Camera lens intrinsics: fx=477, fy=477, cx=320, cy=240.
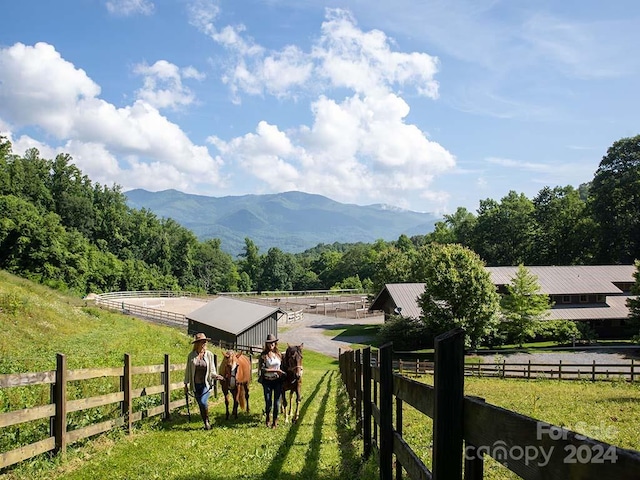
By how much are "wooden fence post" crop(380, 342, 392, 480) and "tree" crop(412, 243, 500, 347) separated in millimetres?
32609

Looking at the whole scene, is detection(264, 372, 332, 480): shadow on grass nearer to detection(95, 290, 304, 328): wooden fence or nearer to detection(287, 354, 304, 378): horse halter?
detection(287, 354, 304, 378): horse halter

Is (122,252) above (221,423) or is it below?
above

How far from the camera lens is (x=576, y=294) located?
159ft

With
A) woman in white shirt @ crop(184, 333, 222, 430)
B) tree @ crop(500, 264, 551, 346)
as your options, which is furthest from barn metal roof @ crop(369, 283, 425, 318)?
woman in white shirt @ crop(184, 333, 222, 430)

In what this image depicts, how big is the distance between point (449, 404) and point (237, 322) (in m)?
41.3

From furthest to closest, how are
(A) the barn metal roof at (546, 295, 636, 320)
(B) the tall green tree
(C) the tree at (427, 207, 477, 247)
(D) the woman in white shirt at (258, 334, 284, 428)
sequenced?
(B) the tall green tree → (C) the tree at (427, 207, 477, 247) → (A) the barn metal roof at (546, 295, 636, 320) → (D) the woman in white shirt at (258, 334, 284, 428)

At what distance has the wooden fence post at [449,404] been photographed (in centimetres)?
250

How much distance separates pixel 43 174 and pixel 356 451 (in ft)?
365

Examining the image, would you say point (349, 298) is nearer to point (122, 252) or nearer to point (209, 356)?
point (122, 252)

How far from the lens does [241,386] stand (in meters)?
11.5

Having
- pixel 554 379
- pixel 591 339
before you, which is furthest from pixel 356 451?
pixel 591 339

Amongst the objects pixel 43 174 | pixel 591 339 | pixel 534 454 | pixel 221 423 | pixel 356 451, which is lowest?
pixel 591 339

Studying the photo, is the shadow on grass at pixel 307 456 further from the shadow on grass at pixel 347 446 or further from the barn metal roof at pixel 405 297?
the barn metal roof at pixel 405 297

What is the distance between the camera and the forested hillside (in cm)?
6462
